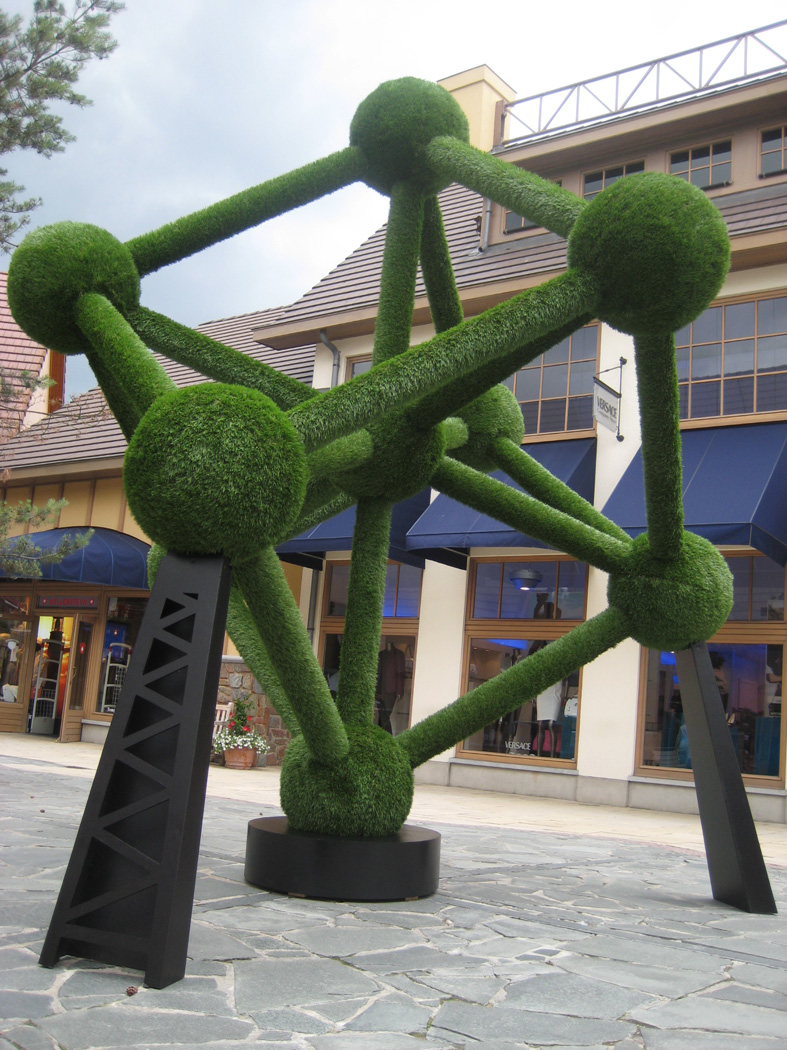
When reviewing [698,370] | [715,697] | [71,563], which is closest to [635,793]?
[698,370]

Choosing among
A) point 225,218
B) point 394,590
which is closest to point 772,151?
point 394,590

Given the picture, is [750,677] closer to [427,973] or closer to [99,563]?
[427,973]

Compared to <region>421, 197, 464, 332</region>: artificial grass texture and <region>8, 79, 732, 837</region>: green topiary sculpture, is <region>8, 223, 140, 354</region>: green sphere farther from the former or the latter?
<region>421, 197, 464, 332</region>: artificial grass texture

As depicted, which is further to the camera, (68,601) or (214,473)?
(68,601)

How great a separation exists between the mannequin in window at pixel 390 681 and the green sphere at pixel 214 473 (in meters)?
10.9

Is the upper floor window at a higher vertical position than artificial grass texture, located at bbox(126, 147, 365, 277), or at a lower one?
lower

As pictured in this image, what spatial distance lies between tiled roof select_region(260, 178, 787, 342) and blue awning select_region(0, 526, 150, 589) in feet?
14.2

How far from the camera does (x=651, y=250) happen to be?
4035 millimetres

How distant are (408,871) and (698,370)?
9.45m

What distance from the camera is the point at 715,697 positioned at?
215 inches

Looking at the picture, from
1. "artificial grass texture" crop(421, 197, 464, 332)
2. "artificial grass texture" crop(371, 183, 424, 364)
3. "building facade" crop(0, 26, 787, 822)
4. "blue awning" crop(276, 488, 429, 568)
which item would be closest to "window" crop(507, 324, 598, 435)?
"building facade" crop(0, 26, 787, 822)

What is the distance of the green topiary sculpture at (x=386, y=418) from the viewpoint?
3.64m

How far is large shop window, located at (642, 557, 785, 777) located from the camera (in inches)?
448

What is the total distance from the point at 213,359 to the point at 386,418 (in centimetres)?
95
